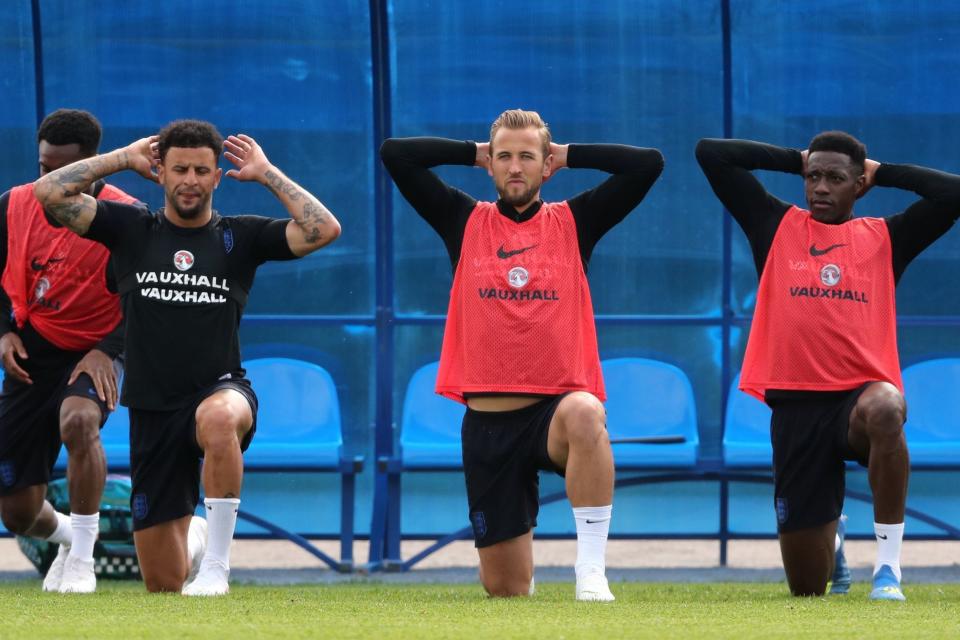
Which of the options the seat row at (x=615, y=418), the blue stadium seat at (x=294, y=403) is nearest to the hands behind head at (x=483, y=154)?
the seat row at (x=615, y=418)

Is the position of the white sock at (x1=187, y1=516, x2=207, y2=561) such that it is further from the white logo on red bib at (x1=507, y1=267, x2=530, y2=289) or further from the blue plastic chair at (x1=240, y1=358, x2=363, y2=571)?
the white logo on red bib at (x1=507, y1=267, x2=530, y2=289)

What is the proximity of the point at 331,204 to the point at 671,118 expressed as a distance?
2.03m

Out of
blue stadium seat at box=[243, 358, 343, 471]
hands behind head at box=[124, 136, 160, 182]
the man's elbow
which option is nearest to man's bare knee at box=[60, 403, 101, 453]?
the man's elbow

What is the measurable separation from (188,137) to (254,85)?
10.6 ft

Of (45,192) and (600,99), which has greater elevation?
(600,99)

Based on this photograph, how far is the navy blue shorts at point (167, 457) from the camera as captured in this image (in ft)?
20.1

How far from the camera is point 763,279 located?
6.39m

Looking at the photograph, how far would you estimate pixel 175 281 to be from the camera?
6.07m

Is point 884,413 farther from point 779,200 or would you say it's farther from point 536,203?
point 536,203

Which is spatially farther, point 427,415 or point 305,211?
point 427,415

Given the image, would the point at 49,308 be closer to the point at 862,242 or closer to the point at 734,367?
the point at 862,242

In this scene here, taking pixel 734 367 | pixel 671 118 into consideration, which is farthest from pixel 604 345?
pixel 671 118

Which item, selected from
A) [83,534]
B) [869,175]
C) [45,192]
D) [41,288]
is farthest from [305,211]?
[869,175]

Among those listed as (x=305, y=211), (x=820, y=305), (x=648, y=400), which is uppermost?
(x=305, y=211)
